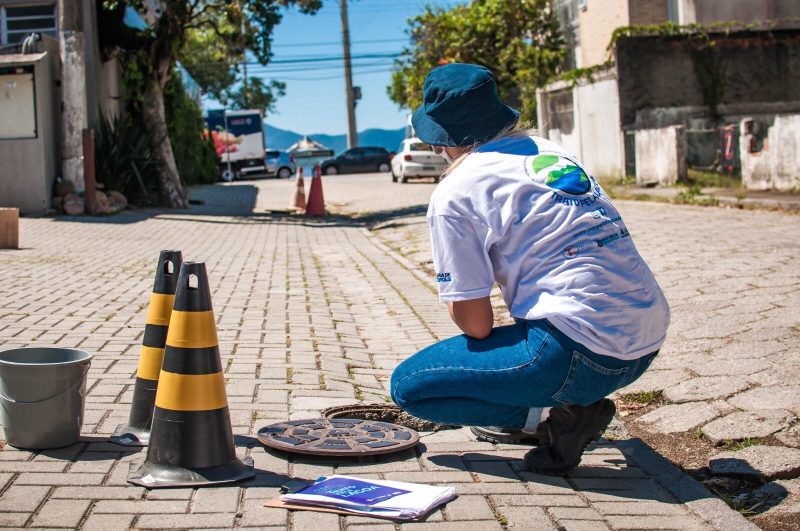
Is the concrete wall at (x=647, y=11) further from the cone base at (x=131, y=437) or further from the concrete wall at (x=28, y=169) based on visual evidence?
the cone base at (x=131, y=437)

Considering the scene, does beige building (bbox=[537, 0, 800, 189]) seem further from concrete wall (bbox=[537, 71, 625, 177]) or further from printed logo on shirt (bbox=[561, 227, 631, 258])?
printed logo on shirt (bbox=[561, 227, 631, 258])

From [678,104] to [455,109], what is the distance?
761 inches

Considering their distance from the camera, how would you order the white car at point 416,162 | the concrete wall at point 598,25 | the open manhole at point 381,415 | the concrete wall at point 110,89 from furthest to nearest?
the white car at point 416,162 < the concrete wall at point 598,25 < the concrete wall at point 110,89 < the open manhole at point 381,415

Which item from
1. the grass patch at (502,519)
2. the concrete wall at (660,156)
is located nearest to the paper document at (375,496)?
the grass patch at (502,519)

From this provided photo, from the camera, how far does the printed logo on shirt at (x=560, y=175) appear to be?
3.52m

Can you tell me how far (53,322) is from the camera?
6.89 m

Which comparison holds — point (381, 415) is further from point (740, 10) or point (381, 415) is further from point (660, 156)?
point (740, 10)

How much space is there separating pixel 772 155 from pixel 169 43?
11455 millimetres

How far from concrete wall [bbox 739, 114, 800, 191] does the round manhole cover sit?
12954 millimetres

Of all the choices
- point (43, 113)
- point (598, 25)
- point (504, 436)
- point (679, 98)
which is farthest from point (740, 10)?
point (504, 436)

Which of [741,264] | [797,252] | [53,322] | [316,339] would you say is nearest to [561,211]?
[316,339]

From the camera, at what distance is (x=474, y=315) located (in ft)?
11.8

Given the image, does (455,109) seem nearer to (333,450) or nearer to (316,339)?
(333,450)

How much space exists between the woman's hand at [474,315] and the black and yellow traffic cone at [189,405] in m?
0.92
